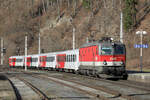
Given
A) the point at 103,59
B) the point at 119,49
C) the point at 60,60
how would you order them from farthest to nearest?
the point at 60,60, the point at 119,49, the point at 103,59

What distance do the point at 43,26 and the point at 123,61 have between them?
89827 mm

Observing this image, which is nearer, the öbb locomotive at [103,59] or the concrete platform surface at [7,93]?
the concrete platform surface at [7,93]

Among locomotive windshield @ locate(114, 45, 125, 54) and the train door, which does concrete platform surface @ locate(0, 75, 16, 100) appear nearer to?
locomotive windshield @ locate(114, 45, 125, 54)

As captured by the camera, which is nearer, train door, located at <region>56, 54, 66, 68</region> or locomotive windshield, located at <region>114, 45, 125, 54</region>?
locomotive windshield, located at <region>114, 45, 125, 54</region>

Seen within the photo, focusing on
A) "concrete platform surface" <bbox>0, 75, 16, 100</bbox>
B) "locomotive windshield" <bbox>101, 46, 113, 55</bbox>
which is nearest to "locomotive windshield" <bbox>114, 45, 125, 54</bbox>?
"locomotive windshield" <bbox>101, 46, 113, 55</bbox>

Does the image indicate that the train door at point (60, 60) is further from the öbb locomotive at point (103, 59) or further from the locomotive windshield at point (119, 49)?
the locomotive windshield at point (119, 49)

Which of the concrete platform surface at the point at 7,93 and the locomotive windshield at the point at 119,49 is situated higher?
the locomotive windshield at the point at 119,49

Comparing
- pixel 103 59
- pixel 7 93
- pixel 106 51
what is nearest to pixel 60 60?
pixel 106 51

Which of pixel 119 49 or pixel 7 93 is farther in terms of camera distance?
pixel 119 49

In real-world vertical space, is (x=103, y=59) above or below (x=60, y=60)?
below

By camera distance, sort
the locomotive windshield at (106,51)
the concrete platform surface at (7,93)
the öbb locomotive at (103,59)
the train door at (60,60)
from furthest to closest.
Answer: the train door at (60,60)
the locomotive windshield at (106,51)
the öbb locomotive at (103,59)
the concrete platform surface at (7,93)

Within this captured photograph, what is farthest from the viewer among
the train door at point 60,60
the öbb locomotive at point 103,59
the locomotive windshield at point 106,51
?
the train door at point 60,60

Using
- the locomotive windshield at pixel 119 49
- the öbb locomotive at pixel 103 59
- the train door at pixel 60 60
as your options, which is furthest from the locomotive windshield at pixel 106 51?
the train door at pixel 60 60

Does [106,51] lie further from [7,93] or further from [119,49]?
[7,93]
